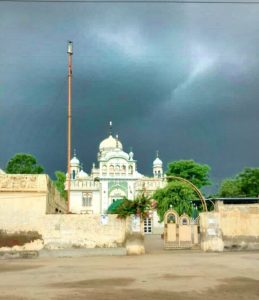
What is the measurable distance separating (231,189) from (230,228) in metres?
29.9

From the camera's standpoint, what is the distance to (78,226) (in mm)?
16984

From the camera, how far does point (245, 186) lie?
4522 centimetres

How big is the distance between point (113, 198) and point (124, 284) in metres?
49.6

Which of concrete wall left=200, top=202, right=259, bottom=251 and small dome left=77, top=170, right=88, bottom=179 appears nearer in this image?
concrete wall left=200, top=202, right=259, bottom=251

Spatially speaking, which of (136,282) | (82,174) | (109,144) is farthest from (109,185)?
(136,282)

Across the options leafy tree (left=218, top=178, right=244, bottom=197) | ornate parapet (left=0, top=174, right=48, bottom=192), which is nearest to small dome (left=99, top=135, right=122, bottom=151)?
leafy tree (left=218, top=178, right=244, bottom=197)

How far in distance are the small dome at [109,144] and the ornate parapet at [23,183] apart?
48.7 meters

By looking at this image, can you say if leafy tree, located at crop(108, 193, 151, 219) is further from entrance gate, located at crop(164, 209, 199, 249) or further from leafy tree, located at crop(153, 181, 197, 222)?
leafy tree, located at crop(153, 181, 197, 222)

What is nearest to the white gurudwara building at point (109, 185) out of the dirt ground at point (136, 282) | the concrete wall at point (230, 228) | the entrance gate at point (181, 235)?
the entrance gate at point (181, 235)

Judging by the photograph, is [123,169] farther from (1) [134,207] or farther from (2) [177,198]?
(1) [134,207]

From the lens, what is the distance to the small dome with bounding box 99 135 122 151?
66250mm

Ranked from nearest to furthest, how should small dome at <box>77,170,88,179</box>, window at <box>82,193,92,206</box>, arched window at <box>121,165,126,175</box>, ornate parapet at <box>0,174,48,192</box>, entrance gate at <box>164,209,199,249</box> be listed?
1. ornate parapet at <box>0,174,48,192</box>
2. entrance gate at <box>164,209,199,249</box>
3. window at <box>82,193,92,206</box>
4. arched window at <box>121,165,126,175</box>
5. small dome at <box>77,170,88,179</box>

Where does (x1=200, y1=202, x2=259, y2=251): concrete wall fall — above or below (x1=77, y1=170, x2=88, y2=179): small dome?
below

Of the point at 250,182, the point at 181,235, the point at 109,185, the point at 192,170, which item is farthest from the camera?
the point at 109,185
